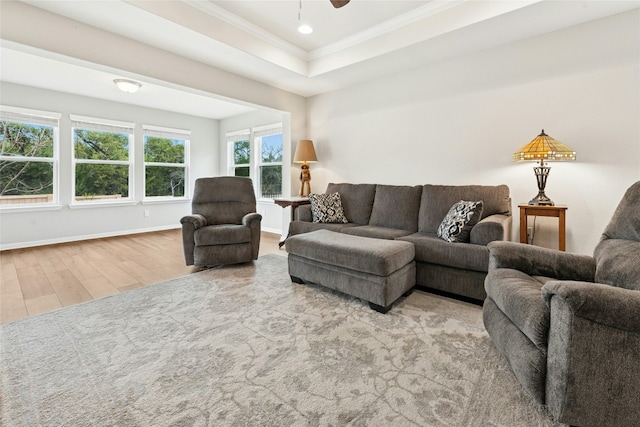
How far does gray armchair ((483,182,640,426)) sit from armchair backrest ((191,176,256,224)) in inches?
125

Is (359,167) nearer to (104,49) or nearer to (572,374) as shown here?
(104,49)

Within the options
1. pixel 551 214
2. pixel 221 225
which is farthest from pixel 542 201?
pixel 221 225

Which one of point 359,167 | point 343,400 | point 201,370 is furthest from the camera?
point 359,167

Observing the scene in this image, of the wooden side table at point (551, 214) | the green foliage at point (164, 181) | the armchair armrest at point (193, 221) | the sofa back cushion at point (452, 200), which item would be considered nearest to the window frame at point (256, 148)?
the green foliage at point (164, 181)

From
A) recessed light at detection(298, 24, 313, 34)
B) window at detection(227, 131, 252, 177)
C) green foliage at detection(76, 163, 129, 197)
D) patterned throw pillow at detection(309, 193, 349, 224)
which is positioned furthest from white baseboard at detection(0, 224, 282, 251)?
recessed light at detection(298, 24, 313, 34)

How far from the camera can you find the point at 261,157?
242 inches

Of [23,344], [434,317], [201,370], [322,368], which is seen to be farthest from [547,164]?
[23,344]

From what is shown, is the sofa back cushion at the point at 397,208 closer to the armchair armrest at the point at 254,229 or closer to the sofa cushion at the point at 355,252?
the sofa cushion at the point at 355,252

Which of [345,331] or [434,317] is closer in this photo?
[345,331]

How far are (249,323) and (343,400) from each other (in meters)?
0.96

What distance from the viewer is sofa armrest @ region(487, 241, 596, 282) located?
1.61 m

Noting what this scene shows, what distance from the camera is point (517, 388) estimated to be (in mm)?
1425

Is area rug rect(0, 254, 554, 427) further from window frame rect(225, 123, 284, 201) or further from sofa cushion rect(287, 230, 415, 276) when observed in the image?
window frame rect(225, 123, 284, 201)

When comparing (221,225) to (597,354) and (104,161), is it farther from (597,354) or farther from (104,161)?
(597,354)
